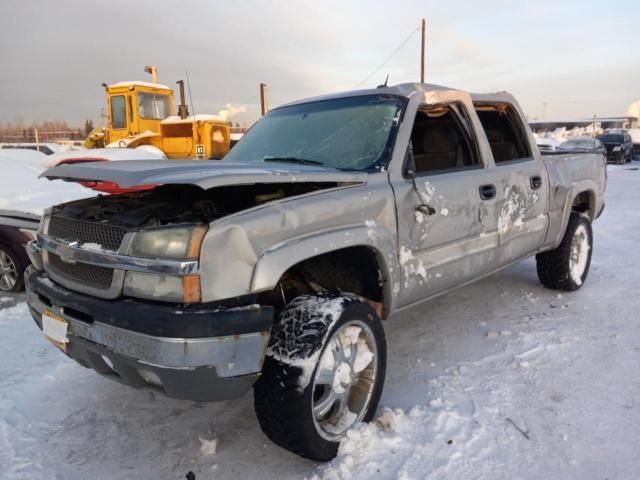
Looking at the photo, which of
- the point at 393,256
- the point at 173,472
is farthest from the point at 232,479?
the point at 393,256

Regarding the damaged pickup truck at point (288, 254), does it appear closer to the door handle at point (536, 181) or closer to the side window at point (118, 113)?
the door handle at point (536, 181)

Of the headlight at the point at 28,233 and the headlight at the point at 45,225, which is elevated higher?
the headlight at the point at 45,225

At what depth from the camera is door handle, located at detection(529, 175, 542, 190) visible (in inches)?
159

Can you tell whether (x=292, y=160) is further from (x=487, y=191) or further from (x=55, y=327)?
(x=55, y=327)

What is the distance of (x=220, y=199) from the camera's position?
2475 millimetres

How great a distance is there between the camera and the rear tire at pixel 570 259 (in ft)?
15.4

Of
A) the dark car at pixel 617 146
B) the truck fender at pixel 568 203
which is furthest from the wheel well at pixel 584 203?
the dark car at pixel 617 146

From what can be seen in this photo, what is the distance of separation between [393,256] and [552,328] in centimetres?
197

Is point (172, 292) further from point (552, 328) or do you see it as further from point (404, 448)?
point (552, 328)

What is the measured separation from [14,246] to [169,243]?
3.72 meters

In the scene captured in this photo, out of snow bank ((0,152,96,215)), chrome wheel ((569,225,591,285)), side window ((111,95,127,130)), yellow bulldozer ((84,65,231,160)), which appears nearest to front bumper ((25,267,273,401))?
snow bank ((0,152,96,215))

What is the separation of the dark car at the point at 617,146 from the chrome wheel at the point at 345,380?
89.0ft

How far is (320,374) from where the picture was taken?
7.88 feet

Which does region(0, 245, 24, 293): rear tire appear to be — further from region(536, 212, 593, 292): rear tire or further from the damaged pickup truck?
region(536, 212, 593, 292): rear tire
